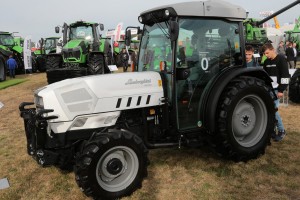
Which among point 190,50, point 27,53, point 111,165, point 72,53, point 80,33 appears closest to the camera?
point 111,165

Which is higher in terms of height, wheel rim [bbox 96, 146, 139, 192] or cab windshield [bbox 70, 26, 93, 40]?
cab windshield [bbox 70, 26, 93, 40]

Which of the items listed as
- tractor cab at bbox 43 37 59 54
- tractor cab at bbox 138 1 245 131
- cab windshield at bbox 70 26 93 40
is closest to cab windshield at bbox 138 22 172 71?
tractor cab at bbox 138 1 245 131

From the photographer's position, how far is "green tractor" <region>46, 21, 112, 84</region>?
12325 mm

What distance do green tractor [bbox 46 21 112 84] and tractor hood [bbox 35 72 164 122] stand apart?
8493 millimetres

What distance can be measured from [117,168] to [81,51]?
1011 cm

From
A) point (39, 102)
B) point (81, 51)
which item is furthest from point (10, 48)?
point (39, 102)

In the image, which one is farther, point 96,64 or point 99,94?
point 96,64

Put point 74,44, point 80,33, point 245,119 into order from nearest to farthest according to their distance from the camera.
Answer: point 245,119
point 74,44
point 80,33

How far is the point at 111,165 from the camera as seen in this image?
3354 millimetres

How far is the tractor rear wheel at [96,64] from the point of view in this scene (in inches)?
474

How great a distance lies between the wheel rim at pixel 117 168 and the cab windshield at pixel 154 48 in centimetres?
119

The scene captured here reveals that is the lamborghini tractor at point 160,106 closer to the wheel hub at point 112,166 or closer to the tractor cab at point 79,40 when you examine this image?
the wheel hub at point 112,166

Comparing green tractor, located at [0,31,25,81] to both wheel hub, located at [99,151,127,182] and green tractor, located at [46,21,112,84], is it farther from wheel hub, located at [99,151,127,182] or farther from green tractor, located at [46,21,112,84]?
wheel hub, located at [99,151,127,182]

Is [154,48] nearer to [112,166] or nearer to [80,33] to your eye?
[112,166]
